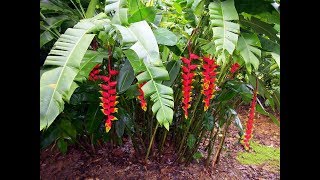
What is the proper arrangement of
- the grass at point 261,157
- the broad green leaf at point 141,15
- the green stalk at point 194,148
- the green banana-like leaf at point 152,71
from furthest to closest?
the grass at point 261,157
the green stalk at point 194,148
the broad green leaf at point 141,15
the green banana-like leaf at point 152,71

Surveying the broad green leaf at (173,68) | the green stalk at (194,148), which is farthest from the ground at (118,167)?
the broad green leaf at (173,68)

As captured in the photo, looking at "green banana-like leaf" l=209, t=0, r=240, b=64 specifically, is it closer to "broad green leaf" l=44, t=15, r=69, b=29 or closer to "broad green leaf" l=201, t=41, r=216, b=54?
"broad green leaf" l=201, t=41, r=216, b=54

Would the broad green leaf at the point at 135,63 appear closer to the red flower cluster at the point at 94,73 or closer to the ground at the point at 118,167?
the red flower cluster at the point at 94,73

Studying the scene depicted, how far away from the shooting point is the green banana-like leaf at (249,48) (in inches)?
42.4

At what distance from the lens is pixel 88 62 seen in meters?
1.13

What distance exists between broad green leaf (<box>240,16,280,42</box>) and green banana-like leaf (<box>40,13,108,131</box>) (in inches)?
21.7

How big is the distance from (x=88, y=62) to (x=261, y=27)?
0.65 meters

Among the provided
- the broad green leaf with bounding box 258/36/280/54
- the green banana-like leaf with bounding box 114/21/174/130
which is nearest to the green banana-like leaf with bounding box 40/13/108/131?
the green banana-like leaf with bounding box 114/21/174/130

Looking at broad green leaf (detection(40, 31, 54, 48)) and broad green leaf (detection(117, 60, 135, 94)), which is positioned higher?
broad green leaf (detection(40, 31, 54, 48))

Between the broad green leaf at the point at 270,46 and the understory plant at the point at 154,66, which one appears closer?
the understory plant at the point at 154,66

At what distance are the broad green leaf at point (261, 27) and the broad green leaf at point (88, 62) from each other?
1.81 ft

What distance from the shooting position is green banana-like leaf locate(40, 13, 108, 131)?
0.84 m
